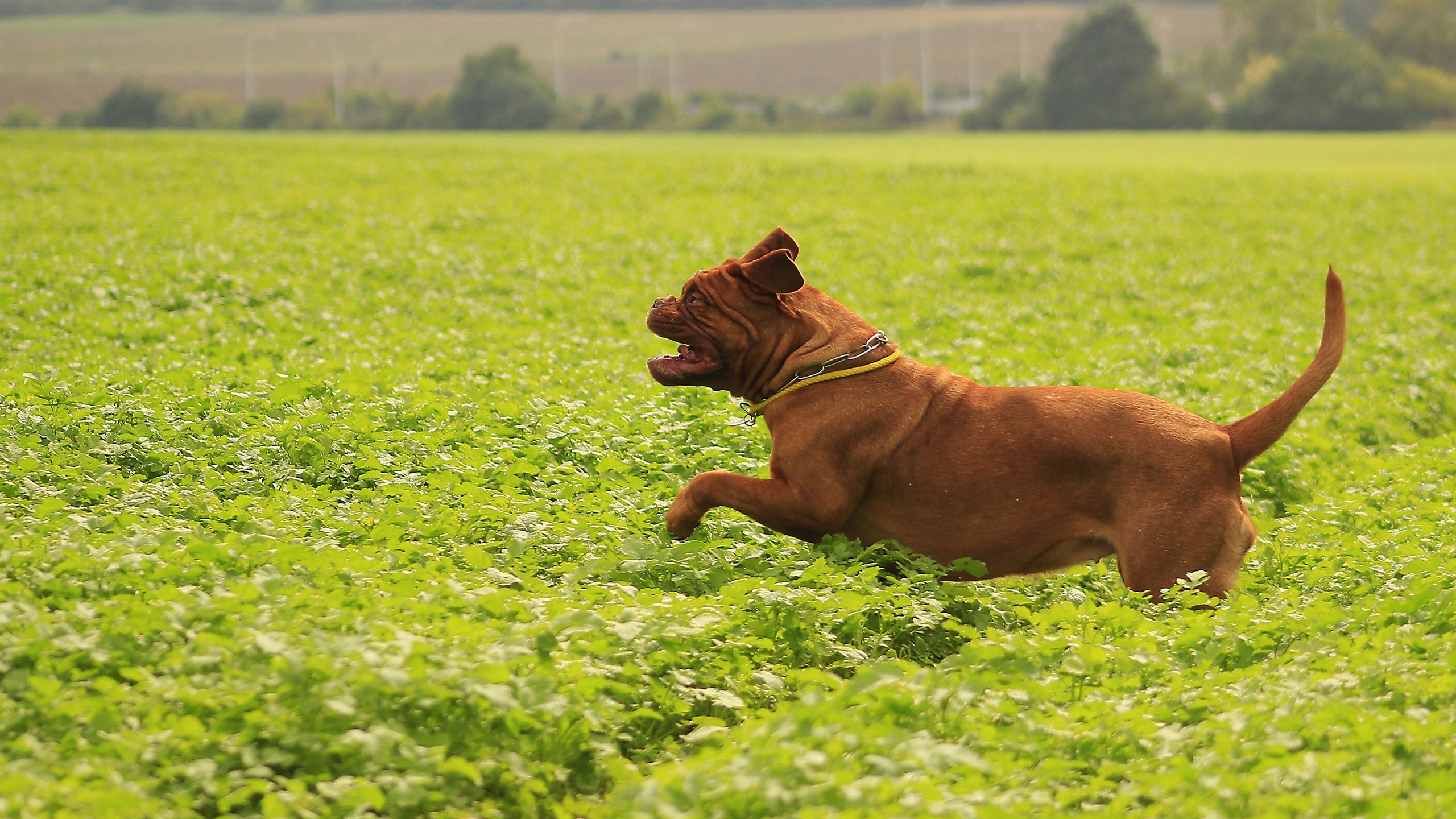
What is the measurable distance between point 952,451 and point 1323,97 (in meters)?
110

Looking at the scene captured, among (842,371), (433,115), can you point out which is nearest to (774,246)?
(842,371)

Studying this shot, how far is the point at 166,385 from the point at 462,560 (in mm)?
4980

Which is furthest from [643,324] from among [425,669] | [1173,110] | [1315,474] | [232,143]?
[1173,110]

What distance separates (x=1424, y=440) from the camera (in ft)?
40.2

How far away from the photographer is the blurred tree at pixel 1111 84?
109500 mm

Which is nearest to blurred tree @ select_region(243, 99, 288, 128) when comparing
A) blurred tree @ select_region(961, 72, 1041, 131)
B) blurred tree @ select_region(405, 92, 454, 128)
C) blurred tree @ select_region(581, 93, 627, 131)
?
blurred tree @ select_region(405, 92, 454, 128)

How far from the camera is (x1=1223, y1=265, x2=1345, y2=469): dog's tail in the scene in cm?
687

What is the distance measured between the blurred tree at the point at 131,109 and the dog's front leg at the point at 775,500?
10448 cm

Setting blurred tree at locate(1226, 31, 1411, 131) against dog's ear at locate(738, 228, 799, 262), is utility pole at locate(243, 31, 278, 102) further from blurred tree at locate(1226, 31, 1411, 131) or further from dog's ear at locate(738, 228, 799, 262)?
dog's ear at locate(738, 228, 799, 262)

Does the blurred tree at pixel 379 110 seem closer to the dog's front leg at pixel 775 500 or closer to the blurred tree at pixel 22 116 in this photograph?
the blurred tree at pixel 22 116

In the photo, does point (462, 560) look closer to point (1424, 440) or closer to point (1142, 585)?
point (1142, 585)

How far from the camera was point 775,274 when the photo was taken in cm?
735

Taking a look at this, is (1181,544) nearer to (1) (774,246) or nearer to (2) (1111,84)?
(1) (774,246)

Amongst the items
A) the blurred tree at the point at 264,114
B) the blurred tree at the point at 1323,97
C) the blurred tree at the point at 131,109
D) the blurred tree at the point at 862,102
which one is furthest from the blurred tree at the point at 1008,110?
the blurred tree at the point at 131,109
